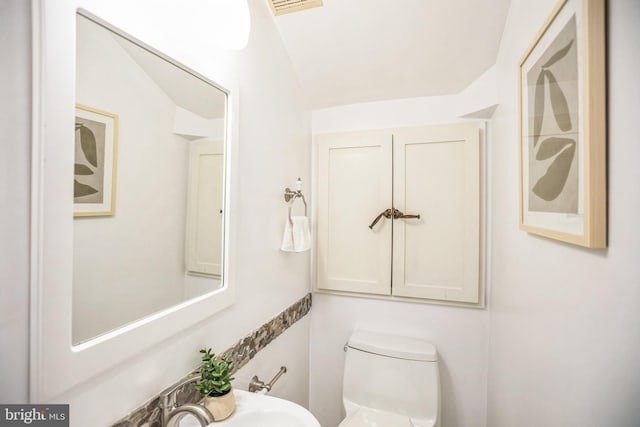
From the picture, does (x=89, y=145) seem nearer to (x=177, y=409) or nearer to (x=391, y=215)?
(x=177, y=409)

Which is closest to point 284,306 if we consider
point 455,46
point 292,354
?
point 292,354

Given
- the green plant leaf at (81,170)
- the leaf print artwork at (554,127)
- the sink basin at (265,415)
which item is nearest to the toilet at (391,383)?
the sink basin at (265,415)

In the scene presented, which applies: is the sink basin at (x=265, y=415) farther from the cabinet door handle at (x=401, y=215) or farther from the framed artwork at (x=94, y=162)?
the cabinet door handle at (x=401, y=215)

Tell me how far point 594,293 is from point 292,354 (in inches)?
52.9

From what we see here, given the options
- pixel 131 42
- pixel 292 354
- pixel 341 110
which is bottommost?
pixel 292 354

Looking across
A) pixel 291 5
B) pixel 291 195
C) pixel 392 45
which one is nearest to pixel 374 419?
pixel 291 195

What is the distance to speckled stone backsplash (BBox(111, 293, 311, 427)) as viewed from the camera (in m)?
0.66

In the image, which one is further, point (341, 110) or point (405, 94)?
point (341, 110)

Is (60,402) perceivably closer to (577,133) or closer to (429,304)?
(577,133)

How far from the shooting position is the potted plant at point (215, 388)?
0.77 meters

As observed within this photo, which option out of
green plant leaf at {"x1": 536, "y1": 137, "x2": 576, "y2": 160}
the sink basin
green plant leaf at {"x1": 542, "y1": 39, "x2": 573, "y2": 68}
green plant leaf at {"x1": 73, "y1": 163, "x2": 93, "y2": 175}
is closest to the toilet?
the sink basin

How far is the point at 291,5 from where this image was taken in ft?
3.92

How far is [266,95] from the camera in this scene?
4.02 ft

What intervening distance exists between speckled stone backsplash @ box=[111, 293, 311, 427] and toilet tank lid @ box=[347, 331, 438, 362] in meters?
0.36
